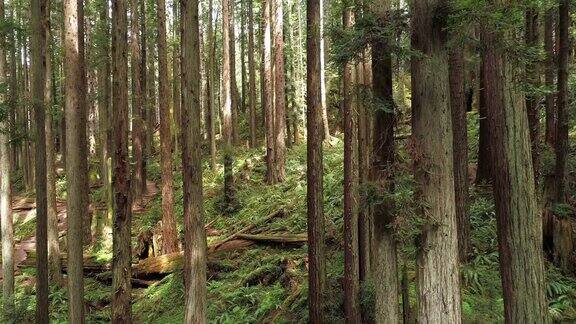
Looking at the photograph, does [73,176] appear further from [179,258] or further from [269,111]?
[269,111]

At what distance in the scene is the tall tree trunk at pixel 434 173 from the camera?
19.4ft

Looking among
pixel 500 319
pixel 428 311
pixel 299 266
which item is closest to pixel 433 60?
pixel 428 311

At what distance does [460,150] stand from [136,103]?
42.0ft

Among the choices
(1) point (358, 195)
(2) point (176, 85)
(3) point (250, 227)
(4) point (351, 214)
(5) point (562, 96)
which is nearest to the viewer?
(1) point (358, 195)

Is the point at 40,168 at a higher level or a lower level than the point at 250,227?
higher

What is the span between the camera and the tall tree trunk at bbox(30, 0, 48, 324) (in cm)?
907

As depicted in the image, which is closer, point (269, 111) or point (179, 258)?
point (179, 258)

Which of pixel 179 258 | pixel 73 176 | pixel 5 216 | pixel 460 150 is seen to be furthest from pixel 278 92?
pixel 73 176

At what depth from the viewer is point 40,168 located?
9.35 meters

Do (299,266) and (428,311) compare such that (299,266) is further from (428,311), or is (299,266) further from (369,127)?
(428,311)

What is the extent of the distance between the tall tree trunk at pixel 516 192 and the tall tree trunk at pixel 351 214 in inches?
99.2

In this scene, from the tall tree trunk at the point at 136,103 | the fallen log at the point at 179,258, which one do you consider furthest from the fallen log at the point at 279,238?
the tall tree trunk at the point at 136,103

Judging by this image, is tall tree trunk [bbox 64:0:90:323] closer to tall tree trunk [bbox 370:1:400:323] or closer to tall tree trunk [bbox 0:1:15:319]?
tall tree trunk [bbox 0:1:15:319]

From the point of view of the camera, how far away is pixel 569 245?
915cm
